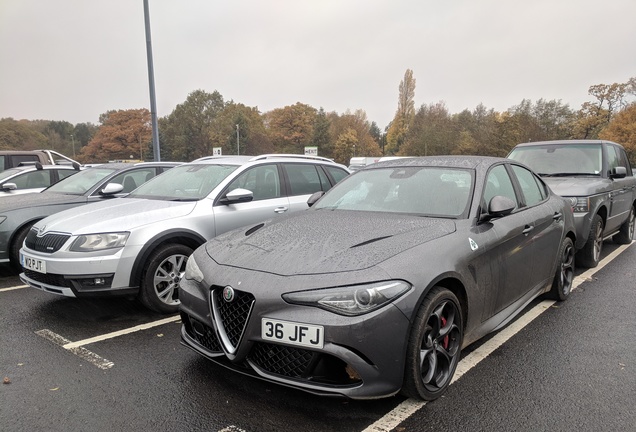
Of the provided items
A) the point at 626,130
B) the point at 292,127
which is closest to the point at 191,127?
the point at 292,127

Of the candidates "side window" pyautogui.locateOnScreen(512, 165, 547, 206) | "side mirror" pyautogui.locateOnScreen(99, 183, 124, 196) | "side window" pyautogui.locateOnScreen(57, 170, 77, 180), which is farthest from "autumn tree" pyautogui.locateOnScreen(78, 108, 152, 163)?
"side window" pyautogui.locateOnScreen(512, 165, 547, 206)

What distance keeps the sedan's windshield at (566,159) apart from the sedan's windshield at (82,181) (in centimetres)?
714

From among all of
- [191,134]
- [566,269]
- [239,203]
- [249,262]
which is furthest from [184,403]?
[191,134]

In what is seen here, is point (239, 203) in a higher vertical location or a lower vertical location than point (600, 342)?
higher

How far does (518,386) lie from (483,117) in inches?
2819

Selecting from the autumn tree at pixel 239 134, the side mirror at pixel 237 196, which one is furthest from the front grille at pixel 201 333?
the autumn tree at pixel 239 134

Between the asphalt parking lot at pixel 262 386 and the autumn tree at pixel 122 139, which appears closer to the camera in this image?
the asphalt parking lot at pixel 262 386

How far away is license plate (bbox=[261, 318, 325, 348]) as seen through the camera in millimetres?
2375

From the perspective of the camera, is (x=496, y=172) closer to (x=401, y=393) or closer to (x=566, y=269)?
(x=566, y=269)

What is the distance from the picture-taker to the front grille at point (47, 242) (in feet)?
14.0

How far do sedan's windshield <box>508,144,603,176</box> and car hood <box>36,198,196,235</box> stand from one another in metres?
5.71

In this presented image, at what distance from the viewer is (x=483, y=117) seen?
68250 mm

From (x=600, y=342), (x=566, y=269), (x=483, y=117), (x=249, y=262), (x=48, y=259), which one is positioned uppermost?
(x=483, y=117)

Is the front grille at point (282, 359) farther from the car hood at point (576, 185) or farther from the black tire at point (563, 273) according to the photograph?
the car hood at point (576, 185)
